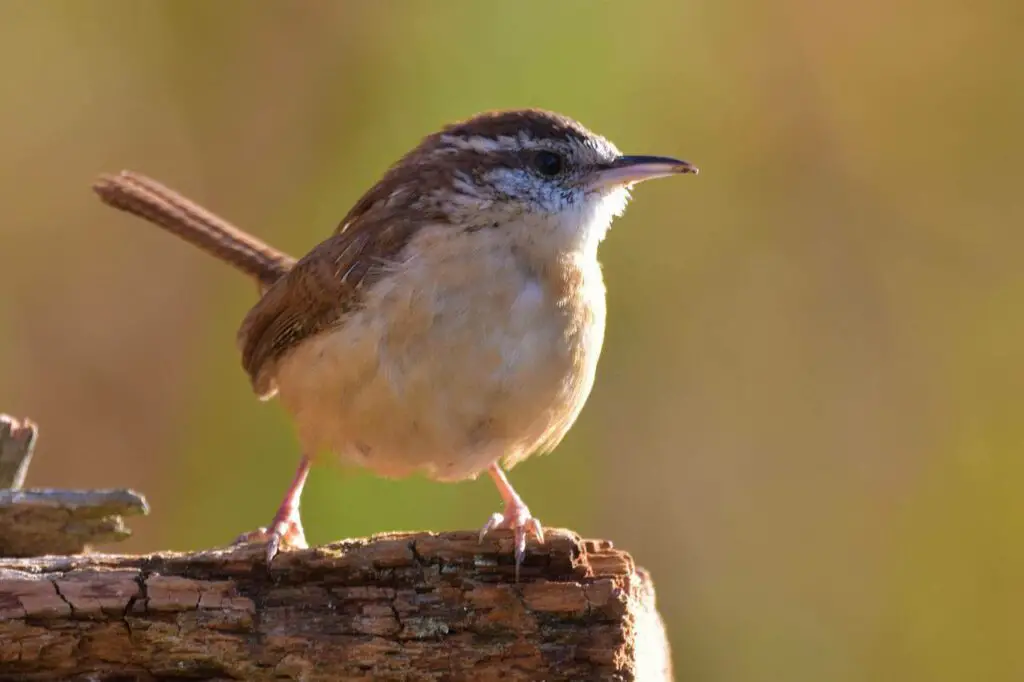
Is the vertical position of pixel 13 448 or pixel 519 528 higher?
pixel 13 448

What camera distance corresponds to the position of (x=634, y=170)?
10.9ft

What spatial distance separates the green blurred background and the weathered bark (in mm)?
2359

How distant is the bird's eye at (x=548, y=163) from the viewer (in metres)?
3.33

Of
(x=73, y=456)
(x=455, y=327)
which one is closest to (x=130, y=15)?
(x=73, y=456)

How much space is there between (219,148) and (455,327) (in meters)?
2.72

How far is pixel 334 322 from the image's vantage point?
3275 millimetres

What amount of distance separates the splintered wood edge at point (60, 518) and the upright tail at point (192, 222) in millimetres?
1283

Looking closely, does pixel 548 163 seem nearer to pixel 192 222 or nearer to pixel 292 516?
pixel 292 516

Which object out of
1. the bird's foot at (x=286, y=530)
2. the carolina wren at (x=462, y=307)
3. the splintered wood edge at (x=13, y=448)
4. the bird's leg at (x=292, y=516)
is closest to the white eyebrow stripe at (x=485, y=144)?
the carolina wren at (x=462, y=307)

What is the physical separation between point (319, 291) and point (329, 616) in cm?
108

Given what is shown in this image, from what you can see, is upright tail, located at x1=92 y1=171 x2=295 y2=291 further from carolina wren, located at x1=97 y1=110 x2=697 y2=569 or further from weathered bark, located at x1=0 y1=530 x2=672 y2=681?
weathered bark, located at x1=0 y1=530 x2=672 y2=681

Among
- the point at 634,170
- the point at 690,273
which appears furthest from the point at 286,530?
the point at 690,273

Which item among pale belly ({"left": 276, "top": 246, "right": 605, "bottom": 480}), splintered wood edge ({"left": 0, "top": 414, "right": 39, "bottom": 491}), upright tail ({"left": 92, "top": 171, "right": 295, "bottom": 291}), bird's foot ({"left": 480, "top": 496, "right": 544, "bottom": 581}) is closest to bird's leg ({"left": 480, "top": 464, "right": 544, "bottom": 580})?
bird's foot ({"left": 480, "top": 496, "right": 544, "bottom": 581})

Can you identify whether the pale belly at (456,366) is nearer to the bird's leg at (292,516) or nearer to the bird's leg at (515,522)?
the bird's leg at (515,522)
